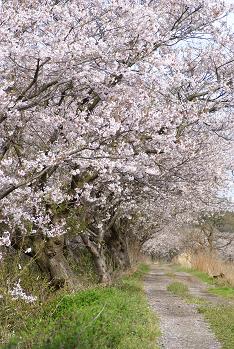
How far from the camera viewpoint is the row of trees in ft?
28.7

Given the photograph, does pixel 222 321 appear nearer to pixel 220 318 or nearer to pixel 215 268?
pixel 220 318

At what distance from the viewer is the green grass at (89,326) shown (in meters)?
6.46

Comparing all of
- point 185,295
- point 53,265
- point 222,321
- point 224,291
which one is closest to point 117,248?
point 224,291

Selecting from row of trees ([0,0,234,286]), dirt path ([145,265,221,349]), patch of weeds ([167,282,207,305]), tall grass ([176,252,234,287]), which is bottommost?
dirt path ([145,265,221,349])

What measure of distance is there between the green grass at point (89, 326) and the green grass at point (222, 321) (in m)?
1.26

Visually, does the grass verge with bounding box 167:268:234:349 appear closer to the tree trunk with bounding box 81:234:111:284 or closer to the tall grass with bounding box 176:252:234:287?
the tree trunk with bounding box 81:234:111:284

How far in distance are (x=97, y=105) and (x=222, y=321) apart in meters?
5.67

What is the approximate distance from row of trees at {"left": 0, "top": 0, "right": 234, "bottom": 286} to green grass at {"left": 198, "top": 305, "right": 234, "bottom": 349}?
3482mm

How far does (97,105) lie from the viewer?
1250cm

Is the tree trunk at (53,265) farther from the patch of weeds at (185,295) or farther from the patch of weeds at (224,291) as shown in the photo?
the patch of weeds at (224,291)

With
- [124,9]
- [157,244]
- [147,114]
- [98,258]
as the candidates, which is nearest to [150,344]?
[147,114]

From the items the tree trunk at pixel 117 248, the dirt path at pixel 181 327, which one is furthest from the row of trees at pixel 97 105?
the tree trunk at pixel 117 248

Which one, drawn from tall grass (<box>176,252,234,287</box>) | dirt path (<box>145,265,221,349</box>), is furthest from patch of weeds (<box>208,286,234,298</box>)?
dirt path (<box>145,265,221,349</box>)

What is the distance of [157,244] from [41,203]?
5198 centimetres
